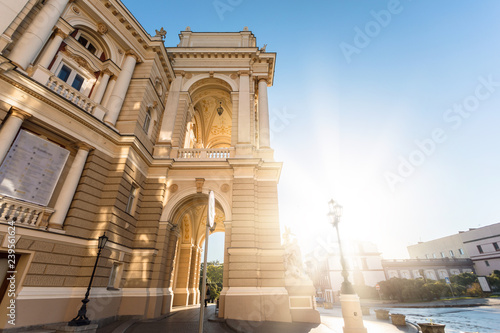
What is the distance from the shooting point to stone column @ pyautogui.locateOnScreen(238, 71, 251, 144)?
15.3m

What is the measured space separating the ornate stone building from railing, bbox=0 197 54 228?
4 cm

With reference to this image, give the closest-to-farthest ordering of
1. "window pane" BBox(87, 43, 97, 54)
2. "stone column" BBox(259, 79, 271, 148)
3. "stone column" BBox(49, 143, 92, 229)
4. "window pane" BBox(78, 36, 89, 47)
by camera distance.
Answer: "stone column" BBox(49, 143, 92, 229) → "window pane" BBox(78, 36, 89, 47) → "window pane" BBox(87, 43, 97, 54) → "stone column" BBox(259, 79, 271, 148)

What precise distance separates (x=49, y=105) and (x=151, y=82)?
6.44m

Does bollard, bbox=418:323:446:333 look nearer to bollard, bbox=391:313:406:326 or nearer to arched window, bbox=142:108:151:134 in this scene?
bollard, bbox=391:313:406:326

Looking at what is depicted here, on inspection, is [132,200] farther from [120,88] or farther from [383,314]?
[383,314]

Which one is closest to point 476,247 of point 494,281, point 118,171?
point 494,281

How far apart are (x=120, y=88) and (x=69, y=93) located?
9.61ft

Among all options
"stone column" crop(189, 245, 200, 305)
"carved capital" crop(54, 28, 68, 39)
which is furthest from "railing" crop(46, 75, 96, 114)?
"stone column" crop(189, 245, 200, 305)

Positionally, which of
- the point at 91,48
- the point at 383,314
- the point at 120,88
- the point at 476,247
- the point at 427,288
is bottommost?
the point at 383,314

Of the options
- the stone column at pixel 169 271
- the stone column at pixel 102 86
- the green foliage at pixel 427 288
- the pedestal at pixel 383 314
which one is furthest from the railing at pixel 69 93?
the green foliage at pixel 427 288

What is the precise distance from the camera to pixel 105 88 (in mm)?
12172

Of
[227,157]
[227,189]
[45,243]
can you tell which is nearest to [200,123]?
[227,157]

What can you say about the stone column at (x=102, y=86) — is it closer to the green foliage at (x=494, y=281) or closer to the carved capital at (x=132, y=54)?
the carved capital at (x=132, y=54)

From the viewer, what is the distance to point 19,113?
7.89 m
